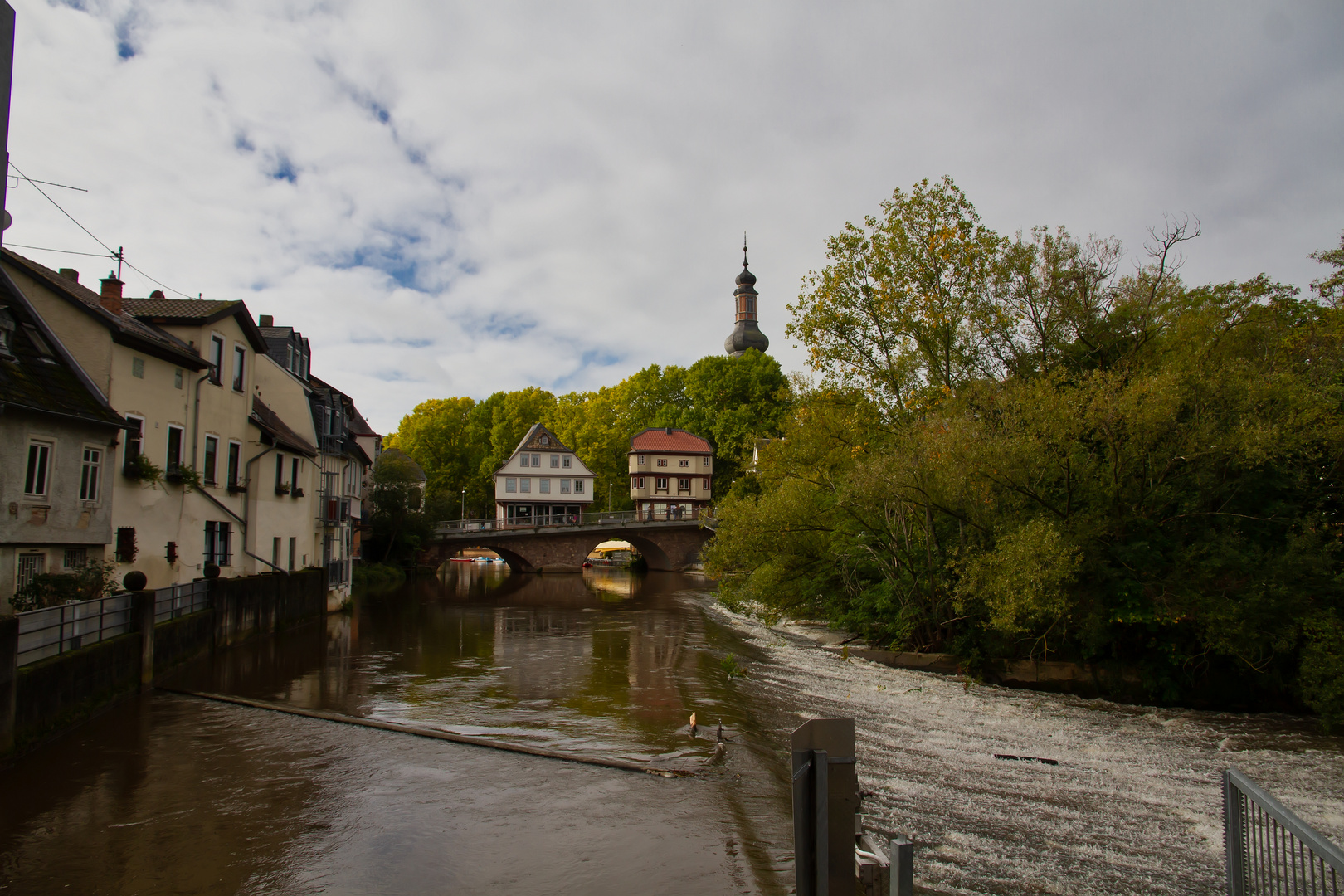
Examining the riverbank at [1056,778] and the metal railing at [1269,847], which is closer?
the metal railing at [1269,847]

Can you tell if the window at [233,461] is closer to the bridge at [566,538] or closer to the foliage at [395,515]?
the foliage at [395,515]

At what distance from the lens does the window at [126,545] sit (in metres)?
16.5

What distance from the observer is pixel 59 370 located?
14703 mm

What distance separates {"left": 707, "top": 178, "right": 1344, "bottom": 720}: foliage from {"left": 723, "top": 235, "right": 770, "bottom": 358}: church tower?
68.7m

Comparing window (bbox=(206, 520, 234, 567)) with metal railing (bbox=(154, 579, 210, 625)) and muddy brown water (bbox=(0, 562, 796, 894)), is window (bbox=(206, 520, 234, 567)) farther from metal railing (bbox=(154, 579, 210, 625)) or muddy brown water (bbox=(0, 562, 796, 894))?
muddy brown water (bbox=(0, 562, 796, 894))

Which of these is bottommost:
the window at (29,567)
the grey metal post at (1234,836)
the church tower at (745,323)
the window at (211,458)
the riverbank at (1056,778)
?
the riverbank at (1056,778)

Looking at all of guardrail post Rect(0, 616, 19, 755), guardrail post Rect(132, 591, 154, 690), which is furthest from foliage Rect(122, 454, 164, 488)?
guardrail post Rect(0, 616, 19, 755)

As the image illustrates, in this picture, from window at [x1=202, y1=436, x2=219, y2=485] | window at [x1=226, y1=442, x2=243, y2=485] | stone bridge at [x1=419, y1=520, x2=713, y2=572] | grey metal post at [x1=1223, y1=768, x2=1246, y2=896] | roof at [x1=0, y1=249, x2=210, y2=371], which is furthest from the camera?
stone bridge at [x1=419, y1=520, x2=713, y2=572]

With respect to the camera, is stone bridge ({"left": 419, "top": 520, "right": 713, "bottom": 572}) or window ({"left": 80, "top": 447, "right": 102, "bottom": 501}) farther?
stone bridge ({"left": 419, "top": 520, "right": 713, "bottom": 572})

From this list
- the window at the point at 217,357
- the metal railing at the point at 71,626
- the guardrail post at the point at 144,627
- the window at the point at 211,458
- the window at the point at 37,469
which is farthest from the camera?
the window at the point at 217,357

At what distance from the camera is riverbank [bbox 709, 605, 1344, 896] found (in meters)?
8.45

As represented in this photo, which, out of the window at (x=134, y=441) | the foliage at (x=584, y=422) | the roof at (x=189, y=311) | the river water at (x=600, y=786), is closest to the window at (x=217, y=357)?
the roof at (x=189, y=311)

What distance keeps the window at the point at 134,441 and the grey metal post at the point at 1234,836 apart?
18.4 metres

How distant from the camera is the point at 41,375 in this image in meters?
14.0
